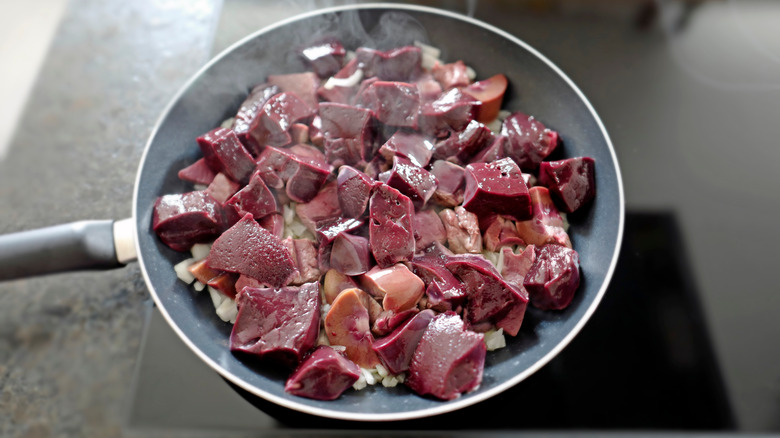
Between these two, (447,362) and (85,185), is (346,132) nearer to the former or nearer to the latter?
(447,362)

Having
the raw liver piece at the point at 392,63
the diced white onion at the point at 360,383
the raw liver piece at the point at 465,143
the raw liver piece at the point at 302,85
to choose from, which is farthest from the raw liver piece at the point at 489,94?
the diced white onion at the point at 360,383

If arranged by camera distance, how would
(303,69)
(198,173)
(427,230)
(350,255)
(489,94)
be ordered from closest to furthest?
1. (350,255)
2. (427,230)
3. (198,173)
4. (489,94)
5. (303,69)

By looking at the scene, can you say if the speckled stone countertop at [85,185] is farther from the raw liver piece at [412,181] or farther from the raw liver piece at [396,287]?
the raw liver piece at [412,181]

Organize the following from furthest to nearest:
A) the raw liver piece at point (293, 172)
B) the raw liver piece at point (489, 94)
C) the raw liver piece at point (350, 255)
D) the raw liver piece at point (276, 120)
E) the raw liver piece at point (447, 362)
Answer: the raw liver piece at point (489, 94) → the raw liver piece at point (276, 120) → the raw liver piece at point (293, 172) → the raw liver piece at point (350, 255) → the raw liver piece at point (447, 362)

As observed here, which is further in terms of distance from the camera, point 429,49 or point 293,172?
point 429,49

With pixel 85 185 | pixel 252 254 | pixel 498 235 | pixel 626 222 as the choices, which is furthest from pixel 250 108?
pixel 626 222

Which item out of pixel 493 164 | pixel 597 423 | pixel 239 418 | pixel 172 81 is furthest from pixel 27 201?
pixel 597 423
